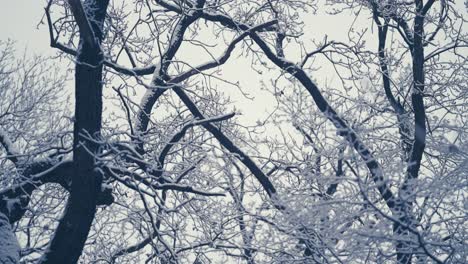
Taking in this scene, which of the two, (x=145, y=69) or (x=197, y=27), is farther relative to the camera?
(x=197, y=27)

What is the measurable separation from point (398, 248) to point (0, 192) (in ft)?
13.0

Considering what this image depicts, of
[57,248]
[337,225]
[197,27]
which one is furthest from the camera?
[197,27]

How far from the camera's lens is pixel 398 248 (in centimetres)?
314

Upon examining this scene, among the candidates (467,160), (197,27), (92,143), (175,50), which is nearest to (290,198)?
(467,160)

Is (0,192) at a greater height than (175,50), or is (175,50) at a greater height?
(175,50)

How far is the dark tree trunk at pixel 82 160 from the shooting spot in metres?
4.15

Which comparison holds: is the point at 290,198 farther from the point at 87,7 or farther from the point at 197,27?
the point at 197,27

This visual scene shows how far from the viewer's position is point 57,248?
427cm

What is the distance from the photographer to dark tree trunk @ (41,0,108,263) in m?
4.15

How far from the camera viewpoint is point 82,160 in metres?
4.23

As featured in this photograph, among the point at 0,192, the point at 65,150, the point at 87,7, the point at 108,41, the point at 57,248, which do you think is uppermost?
the point at 108,41

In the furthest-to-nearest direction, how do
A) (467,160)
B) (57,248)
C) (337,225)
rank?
(57,248), (337,225), (467,160)

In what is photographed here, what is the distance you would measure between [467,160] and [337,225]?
38.0 inches

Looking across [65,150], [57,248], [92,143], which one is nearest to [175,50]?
[65,150]
